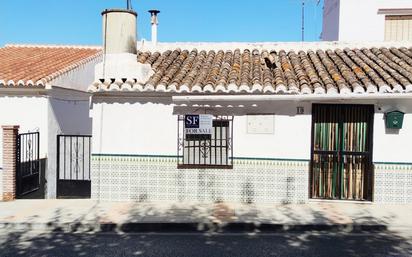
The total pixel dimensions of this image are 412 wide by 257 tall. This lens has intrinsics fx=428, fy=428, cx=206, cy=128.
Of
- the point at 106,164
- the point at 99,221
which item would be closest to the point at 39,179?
the point at 106,164

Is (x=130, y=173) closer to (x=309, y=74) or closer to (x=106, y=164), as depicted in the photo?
(x=106, y=164)

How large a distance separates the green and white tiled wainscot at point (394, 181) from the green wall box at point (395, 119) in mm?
889

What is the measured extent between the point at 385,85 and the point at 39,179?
9.14m

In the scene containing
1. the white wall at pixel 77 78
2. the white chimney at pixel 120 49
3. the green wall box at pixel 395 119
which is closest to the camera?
the green wall box at pixel 395 119

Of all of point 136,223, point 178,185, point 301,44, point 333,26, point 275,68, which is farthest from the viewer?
point 333,26

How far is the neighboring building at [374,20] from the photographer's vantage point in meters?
16.1

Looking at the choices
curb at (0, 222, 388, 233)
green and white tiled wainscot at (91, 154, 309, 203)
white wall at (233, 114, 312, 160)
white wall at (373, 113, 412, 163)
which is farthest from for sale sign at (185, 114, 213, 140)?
white wall at (373, 113, 412, 163)

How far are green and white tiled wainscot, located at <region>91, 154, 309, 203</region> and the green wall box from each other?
2.06 m

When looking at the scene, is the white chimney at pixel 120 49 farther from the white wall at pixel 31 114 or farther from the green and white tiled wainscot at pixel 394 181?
the green and white tiled wainscot at pixel 394 181

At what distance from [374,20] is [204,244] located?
42.5 ft

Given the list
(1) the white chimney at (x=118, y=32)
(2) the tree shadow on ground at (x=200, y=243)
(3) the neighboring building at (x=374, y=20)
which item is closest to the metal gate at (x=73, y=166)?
(1) the white chimney at (x=118, y=32)

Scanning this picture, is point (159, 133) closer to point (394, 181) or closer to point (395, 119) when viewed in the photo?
point (395, 119)

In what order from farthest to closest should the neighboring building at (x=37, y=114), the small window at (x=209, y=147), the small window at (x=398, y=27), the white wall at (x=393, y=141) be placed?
the small window at (x=398, y=27)
the neighboring building at (x=37, y=114)
the small window at (x=209, y=147)
the white wall at (x=393, y=141)

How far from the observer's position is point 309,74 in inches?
417
